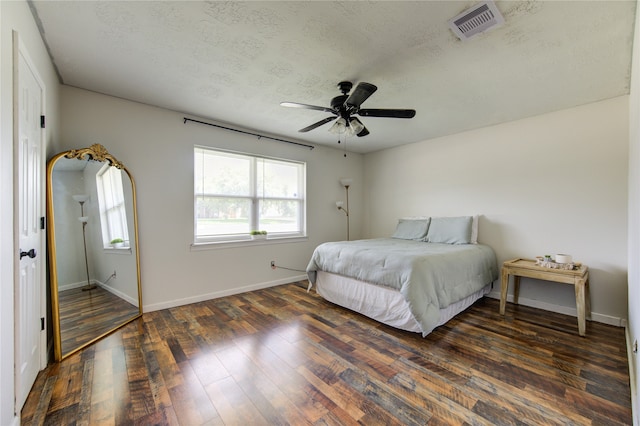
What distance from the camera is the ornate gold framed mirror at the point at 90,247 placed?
2.17 meters

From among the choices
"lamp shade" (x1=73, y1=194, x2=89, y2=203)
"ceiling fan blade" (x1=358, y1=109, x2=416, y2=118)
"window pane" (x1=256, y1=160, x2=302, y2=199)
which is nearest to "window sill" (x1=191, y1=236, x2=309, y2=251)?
"window pane" (x1=256, y1=160, x2=302, y2=199)

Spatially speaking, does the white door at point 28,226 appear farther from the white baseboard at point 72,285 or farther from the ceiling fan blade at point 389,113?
the ceiling fan blade at point 389,113

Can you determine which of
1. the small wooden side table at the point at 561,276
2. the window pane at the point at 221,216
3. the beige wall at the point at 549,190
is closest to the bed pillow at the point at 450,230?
the beige wall at the point at 549,190

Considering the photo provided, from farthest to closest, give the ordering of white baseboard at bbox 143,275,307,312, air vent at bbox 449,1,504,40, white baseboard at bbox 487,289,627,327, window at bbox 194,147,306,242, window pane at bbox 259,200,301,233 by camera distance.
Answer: window pane at bbox 259,200,301,233
window at bbox 194,147,306,242
white baseboard at bbox 143,275,307,312
white baseboard at bbox 487,289,627,327
air vent at bbox 449,1,504,40

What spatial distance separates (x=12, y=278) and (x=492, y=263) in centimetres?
454

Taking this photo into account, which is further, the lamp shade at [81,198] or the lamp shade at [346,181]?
the lamp shade at [346,181]

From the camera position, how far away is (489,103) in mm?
2984

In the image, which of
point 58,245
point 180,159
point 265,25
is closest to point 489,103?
point 265,25

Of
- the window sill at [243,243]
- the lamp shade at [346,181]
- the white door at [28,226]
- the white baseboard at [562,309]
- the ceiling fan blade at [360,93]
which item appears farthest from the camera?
the lamp shade at [346,181]

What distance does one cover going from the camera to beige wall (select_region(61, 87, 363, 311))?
110 inches

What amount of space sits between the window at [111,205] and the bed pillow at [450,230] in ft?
13.0

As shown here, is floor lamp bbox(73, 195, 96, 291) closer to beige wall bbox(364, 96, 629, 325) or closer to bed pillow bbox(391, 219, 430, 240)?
bed pillow bbox(391, 219, 430, 240)

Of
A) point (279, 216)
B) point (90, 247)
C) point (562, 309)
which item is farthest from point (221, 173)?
point (562, 309)

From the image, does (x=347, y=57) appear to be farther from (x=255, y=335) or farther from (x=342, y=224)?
(x=342, y=224)
